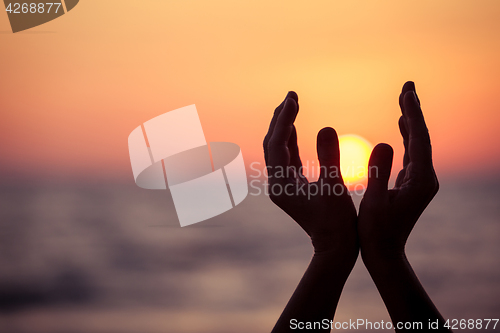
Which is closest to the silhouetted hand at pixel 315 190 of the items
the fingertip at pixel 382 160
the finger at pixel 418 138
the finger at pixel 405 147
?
the fingertip at pixel 382 160

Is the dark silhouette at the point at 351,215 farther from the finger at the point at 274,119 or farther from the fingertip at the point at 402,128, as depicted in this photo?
the fingertip at the point at 402,128

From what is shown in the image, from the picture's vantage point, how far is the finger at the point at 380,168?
9.95 feet

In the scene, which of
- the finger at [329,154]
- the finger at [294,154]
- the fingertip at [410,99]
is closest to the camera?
the finger at [329,154]

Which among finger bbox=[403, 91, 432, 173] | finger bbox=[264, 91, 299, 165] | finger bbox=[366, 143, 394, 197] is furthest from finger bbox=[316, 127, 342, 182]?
finger bbox=[403, 91, 432, 173]

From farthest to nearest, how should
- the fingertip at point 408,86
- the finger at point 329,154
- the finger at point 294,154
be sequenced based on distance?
1. the finger at point 294,154
2. the fingertip at point 408,86
3. the finger at point 329,154

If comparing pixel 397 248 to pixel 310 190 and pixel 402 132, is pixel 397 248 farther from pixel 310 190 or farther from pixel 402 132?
pixel 402 132

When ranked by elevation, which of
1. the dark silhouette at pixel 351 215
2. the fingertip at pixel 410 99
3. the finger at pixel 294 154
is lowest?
the dark silhouette at pixel 351 215

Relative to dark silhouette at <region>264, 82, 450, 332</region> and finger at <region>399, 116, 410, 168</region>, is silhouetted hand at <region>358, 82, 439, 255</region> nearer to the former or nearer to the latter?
dark silhouette at <region>264, 82, 450, 332</region>

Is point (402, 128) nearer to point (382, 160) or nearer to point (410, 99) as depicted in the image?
point (410, 99)

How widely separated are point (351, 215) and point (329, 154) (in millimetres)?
608

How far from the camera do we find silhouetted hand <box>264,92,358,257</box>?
3.04m

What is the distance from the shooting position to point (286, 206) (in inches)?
129

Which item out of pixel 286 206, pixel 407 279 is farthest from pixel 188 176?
pixel 407 279

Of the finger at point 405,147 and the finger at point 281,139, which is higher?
the finger at point 281,139
